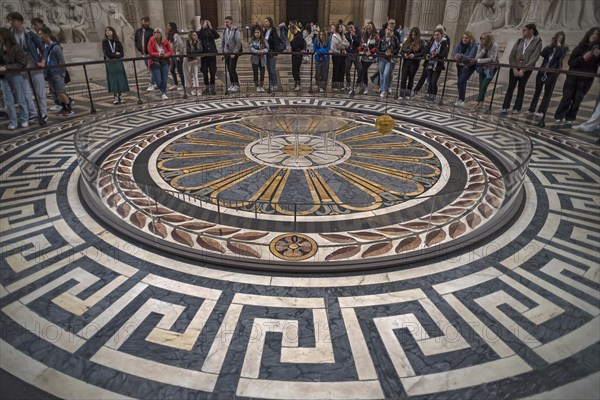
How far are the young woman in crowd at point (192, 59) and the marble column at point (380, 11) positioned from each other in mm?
13303

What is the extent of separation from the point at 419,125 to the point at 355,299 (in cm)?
503

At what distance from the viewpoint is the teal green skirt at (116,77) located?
823cm

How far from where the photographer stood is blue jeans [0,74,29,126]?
624 centimetres

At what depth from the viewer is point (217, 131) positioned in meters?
6.58

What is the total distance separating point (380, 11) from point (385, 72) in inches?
501

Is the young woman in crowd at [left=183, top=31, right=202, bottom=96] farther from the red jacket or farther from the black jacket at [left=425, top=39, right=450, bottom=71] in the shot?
the black jacket at [left=425, top=39, right=450, bottom=71]

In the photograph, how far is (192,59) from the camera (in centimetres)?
912

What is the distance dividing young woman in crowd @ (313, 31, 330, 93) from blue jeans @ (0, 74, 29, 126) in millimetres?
5931

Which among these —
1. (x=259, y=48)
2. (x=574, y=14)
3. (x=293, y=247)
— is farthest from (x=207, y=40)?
(x=574, y=14)

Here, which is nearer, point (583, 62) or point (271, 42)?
point (583, 62)

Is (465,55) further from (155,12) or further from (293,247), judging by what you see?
(155,12)

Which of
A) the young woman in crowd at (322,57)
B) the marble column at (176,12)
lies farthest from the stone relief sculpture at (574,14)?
the marble column at (176,12)

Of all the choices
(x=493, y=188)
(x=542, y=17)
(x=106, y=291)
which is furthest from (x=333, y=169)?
(x=542, y=17)

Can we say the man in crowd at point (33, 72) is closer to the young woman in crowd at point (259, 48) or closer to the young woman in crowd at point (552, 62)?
the young woman in crowd at point (259, 48)
